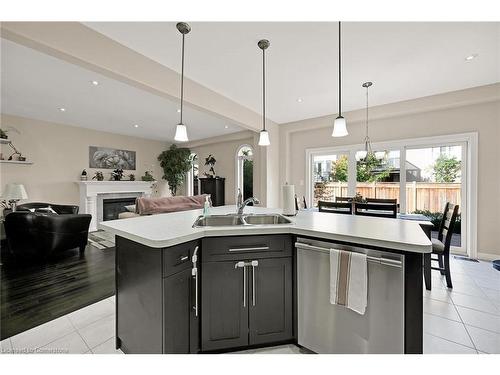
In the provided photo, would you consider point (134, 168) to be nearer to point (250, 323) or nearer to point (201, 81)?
point (201, 81)

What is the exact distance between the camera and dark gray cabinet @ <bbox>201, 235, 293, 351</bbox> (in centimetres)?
145

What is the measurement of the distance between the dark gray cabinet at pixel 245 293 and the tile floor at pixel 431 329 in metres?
0.19

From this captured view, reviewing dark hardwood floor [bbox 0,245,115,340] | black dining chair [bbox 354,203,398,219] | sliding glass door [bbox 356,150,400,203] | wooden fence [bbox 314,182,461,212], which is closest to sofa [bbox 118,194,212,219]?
dark hardwood floor [bbox 0,245,115,340]

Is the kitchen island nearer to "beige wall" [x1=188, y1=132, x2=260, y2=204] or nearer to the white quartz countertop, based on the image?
→ the white quartz countertop

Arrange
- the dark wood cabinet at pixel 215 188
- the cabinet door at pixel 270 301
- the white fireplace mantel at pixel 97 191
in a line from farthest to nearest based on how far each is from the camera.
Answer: the dark wood cabinet at pixel 215 188
the white fireplace mantel at pixel 97 191
the cabinet door at pixel 270 301

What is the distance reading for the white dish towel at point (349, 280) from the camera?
128 centimetres

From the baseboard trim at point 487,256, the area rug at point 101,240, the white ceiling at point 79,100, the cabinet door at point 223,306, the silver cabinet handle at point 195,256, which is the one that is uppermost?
the white ceiling at point 79,100

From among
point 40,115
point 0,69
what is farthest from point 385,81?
point 40,115

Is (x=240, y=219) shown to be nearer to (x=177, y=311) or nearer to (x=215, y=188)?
(x=177, y=311)

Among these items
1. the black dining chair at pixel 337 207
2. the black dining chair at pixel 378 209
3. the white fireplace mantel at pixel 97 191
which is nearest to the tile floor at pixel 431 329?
the black dining chair at pixel 378 209

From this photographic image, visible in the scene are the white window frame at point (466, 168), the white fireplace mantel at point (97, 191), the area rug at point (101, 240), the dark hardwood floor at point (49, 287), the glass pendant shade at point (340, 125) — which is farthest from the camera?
the white fireplace mantel at point (97, 191)

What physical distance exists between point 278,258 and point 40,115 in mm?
6135

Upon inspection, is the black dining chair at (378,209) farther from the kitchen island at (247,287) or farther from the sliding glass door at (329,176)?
the sliding glass door at (329,176)
